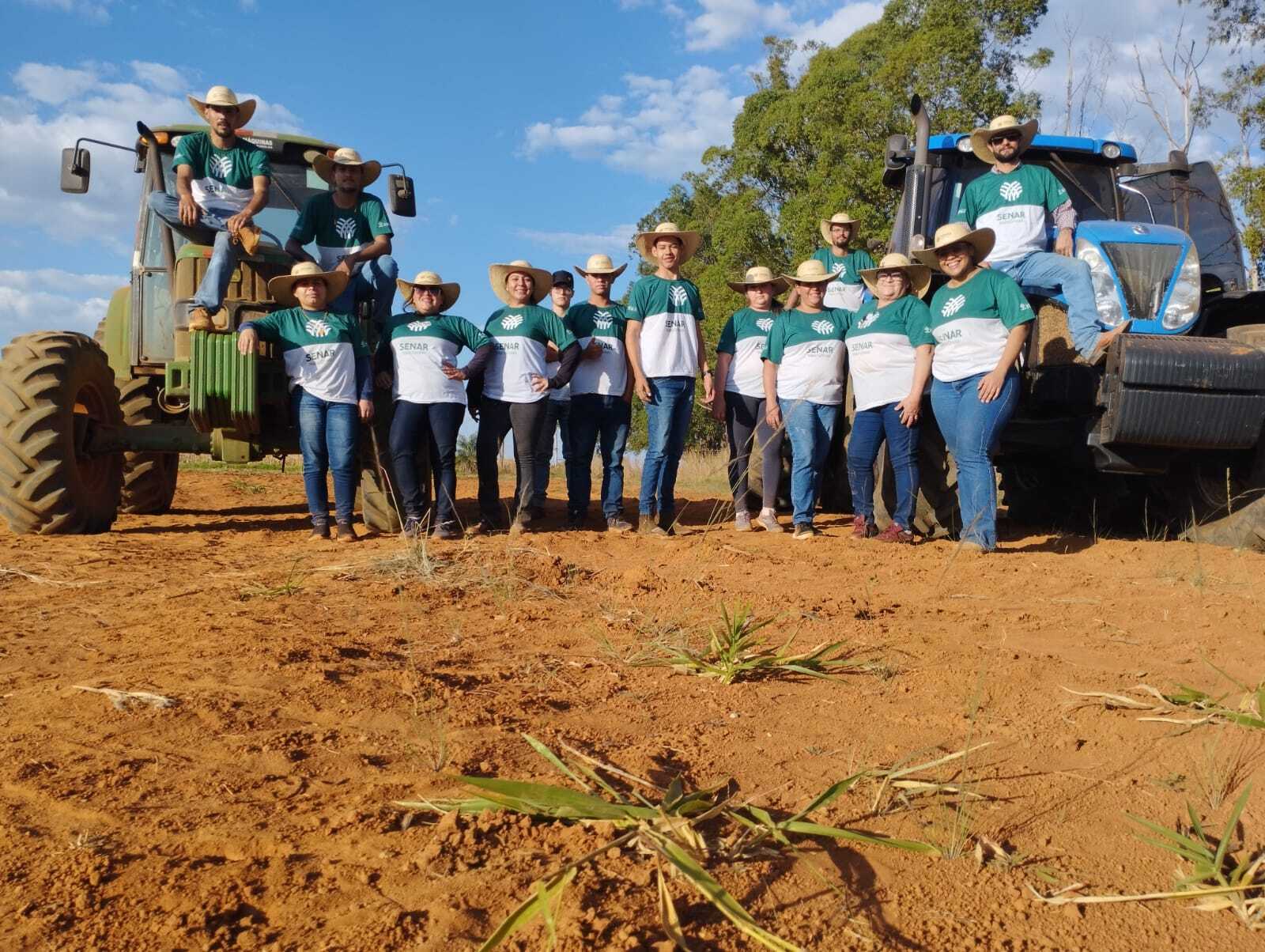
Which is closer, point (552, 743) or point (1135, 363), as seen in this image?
point (552, 743)

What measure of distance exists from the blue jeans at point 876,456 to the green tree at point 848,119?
11395mm

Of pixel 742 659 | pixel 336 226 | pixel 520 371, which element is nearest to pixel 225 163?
pixel 336 226

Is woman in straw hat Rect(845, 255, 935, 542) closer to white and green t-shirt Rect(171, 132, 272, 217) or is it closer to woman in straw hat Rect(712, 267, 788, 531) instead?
woman in straw hat Rect(712, 267, 788, 531)

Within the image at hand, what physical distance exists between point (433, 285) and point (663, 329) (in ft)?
4.95

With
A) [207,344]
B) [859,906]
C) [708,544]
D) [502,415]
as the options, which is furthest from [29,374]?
[859,906]

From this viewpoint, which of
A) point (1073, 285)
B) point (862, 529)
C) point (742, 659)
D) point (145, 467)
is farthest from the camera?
point (145, 467)

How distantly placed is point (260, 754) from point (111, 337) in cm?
611

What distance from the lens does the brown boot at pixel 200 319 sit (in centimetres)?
622

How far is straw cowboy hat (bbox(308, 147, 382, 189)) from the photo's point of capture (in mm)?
6711

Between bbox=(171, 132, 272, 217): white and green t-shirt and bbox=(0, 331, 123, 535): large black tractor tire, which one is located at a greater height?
bbox=(171, 132, 272, 217): white and green t-shirt

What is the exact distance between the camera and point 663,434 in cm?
682

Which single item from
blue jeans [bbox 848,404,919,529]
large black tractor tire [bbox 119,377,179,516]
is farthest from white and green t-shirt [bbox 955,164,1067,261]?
large black tractor tire [bbox 119,377,179,516]

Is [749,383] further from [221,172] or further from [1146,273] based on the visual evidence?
[221,172]

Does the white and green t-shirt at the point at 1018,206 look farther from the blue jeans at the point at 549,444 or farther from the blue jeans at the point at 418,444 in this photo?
the blue jeans at the point at 418,444
